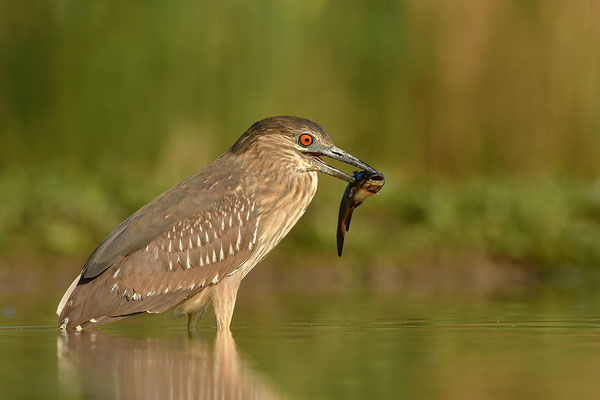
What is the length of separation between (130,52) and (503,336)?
7.89m

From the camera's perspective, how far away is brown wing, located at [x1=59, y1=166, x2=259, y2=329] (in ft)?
25.9

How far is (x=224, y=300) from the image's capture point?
816 centimetres

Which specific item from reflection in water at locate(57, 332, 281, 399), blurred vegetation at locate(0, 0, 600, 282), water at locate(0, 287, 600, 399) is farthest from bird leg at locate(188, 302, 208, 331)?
blurred vegetation at locate(0, 0, 600, 282)

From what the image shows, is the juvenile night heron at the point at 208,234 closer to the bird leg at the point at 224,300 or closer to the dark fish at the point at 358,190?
the bird leg at the point at 224,300

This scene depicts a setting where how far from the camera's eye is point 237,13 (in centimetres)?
1430

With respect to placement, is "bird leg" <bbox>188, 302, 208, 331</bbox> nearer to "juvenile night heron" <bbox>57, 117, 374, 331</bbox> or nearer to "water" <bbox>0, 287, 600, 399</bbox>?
"juvenile night heron" <bbox>57, 117, 374, 331</bbox>

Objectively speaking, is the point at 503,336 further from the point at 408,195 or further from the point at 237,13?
the point at 237,13

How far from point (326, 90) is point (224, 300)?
6577mm

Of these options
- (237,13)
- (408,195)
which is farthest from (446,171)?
(237,13)

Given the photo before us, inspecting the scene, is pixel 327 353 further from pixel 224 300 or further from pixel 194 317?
pixel 194 317

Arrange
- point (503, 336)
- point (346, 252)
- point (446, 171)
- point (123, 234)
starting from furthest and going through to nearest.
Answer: point (446, 171) → point (346, 252) → point (123, 234) → point (503, 336)

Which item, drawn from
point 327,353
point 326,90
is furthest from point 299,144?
point 326,90

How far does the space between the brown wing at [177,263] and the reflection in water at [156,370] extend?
58cm

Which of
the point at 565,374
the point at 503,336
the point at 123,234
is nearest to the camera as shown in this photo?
the point at 565,374
